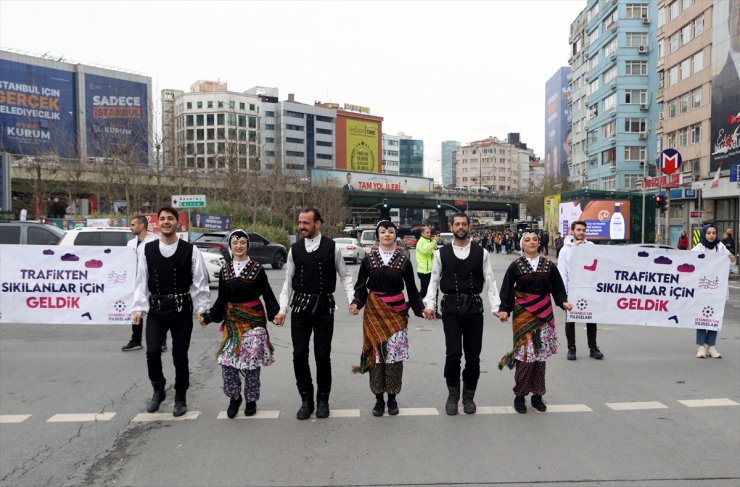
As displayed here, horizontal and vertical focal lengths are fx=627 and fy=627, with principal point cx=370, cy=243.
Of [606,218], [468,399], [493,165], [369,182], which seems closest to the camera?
[468,399]

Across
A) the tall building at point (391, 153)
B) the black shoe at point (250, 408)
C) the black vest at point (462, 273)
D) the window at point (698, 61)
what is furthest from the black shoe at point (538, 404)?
the tall building at point (391, 153)

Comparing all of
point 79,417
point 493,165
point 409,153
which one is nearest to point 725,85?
point 79,417

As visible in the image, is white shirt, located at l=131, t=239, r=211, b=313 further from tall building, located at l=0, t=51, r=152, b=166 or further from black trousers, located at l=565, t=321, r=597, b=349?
tall building, located at l=0, t=51, r=152, b=166

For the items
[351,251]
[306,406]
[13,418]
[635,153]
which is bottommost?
[13,418]

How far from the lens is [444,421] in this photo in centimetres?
561

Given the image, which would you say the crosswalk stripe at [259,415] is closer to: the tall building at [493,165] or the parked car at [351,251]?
the parked car at [351,251]

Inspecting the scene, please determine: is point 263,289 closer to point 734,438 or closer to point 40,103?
point 734,438

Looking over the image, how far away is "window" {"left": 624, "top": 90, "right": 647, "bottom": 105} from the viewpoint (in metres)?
63.7

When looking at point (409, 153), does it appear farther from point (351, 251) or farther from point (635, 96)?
point (351, 251)

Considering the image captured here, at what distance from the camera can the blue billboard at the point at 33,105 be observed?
253 feet

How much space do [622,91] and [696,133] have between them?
21.8 meters

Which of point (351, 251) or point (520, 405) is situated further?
point (351, 251)

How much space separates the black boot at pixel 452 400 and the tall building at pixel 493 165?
573 ft

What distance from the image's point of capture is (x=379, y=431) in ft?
17.5
